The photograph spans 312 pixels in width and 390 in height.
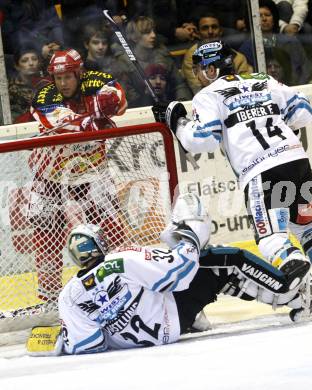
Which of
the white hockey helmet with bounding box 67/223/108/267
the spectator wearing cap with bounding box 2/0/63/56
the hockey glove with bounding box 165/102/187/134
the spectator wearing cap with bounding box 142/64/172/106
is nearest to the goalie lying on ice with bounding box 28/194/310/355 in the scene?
the white hockey helmet with bounding box 67/223/108/267

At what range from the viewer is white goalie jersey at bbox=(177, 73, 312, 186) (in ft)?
16.9

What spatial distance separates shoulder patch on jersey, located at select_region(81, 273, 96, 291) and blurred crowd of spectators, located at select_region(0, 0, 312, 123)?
2.27 meters

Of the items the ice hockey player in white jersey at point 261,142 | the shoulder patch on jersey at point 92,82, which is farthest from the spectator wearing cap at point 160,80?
the ice hockey player in white jersey at point 261,142

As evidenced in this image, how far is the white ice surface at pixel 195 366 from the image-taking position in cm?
350

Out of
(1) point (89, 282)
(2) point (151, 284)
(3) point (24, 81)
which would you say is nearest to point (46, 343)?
(1) point (89, 282)

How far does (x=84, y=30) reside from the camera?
7.05 meters

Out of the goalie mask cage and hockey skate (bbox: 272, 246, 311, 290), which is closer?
hockey skate (bbox: 272, 246, 311, 290)

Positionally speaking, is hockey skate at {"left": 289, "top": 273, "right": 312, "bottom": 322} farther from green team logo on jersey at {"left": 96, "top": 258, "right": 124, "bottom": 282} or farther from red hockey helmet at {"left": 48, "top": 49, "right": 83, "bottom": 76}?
red hockey helmet at {"left": 48, "top": 49, "right": 83, "bottom": 76}

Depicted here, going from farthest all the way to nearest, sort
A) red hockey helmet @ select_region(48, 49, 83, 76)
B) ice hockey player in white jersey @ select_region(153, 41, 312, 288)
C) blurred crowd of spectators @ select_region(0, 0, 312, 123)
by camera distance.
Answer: blurred crowd of spectators @ select_region(0, 0, 312, 123), red hockey helmet @ select_region(48, 49, 83, 76), ice hockey player in white jersey @ select_region(153, 41, 312, 288)

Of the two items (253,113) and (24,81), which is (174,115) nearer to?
(253,113)

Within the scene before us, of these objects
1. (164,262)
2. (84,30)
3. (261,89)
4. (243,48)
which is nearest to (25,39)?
(84,30)

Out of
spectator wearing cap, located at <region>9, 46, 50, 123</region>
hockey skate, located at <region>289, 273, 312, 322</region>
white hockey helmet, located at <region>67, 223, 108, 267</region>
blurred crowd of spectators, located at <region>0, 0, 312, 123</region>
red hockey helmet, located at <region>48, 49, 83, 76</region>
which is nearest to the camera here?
white hockey helmet, located at <region>67, 223, 108, 267</region>

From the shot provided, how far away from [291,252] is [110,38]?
270 cm

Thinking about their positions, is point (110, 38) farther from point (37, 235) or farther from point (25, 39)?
point (37, 235)
